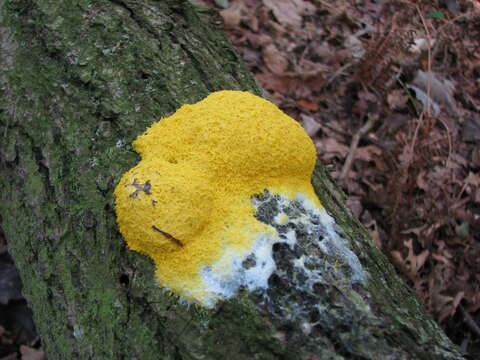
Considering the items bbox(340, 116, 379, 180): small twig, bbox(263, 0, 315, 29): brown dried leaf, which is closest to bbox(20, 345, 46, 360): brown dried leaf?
bbox(340, 116, 379, 180): small twig

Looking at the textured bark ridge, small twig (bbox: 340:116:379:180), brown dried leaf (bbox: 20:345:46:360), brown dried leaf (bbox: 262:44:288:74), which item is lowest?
brown dried leaf (bbox: 20:345:46:360)

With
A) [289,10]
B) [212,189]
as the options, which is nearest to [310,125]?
[289,10]

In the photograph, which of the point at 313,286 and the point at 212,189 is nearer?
the point at 313,286

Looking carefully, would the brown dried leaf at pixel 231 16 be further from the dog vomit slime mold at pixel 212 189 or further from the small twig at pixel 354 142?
the dog vomit slime mold at pixel 212 189

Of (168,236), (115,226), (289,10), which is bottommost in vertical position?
(289,10)

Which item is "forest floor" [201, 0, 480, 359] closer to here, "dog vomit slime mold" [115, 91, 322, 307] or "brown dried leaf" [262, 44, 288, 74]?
"brown dried leaf" [262, 44, 288, 74]

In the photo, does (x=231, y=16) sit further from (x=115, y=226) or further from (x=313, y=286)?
(x=313, y=286)
